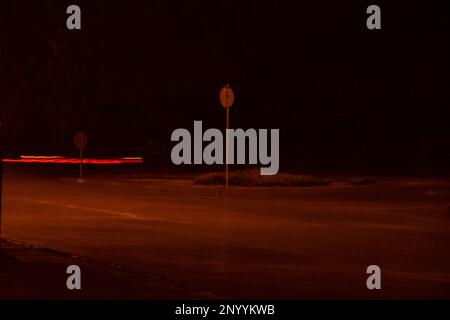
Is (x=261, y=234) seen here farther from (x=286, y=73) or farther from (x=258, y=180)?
(x=286, y=73)

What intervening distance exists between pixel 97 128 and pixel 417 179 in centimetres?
2461

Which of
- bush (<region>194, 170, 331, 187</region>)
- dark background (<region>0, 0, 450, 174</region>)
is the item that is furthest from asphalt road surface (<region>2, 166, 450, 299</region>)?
dark background (<region>0, 0, 450, 174</region>)

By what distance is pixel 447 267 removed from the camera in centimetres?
1448

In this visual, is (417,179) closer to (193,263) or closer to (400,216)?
(400,216)

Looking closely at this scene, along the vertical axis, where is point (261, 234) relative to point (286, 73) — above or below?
below

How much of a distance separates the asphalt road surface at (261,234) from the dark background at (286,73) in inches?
535

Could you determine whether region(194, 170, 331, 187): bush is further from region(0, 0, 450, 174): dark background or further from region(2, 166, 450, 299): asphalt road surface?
region(0, 0, 450, 174): dark background

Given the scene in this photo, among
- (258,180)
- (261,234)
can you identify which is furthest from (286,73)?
(261,234)

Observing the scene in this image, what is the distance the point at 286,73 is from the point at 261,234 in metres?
29.8

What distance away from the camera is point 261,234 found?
19031mm

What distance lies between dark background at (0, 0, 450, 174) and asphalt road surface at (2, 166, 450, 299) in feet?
44.6

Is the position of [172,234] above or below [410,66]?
below

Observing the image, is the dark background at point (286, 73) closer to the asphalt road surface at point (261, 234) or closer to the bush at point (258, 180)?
the bush at point (258, 180)
